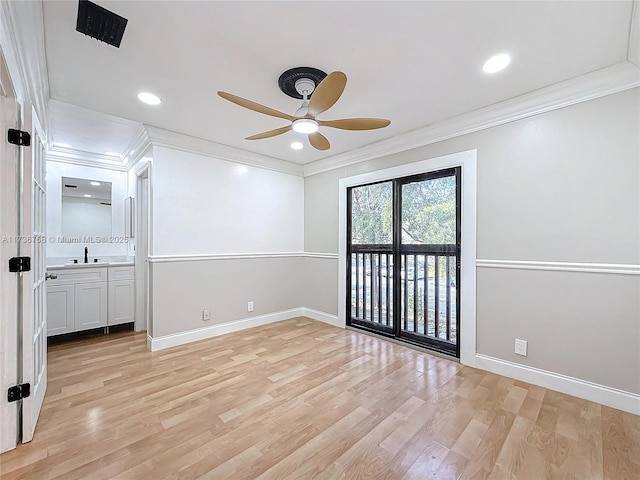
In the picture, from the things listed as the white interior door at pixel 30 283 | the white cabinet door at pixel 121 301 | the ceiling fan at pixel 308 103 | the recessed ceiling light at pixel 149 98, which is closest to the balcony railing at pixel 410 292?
the ceiling fan at pixel 308 103

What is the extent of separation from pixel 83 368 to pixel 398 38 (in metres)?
3.86

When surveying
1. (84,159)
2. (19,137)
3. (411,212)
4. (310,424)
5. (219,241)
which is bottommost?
(310,424)

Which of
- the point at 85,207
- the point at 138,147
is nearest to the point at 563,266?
the point at 138,147

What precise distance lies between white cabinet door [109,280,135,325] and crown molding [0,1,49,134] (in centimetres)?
253

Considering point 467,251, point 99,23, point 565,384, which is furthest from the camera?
point 467,251

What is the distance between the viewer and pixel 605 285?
2.16 meters

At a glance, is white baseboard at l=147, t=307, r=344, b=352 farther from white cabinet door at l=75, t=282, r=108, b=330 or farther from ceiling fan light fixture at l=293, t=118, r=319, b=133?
ceiling fan light fixture at l=293, t=118, r=319, b=133

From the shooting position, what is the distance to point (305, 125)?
2.17 meters

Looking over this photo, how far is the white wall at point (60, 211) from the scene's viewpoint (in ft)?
12.8

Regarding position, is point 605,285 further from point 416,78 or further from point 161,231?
point 161,231

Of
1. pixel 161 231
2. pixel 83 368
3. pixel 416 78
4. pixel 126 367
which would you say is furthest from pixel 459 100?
pixel 83 368

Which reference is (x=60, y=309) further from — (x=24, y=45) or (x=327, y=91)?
(x=327, y=91)

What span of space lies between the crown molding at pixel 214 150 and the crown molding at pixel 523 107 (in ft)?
4.44

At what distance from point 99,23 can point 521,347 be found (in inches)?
154
